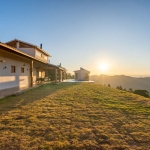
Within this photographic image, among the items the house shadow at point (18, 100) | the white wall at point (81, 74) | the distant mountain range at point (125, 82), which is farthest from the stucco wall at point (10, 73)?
the distant mountain range at point (125, 82)

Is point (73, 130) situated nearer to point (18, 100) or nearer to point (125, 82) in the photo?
point (18, 100)

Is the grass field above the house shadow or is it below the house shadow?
below

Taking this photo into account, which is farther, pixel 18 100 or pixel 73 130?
pixel 18 100

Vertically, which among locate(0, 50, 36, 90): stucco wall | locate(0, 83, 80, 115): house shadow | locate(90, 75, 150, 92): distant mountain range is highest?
locate(0, 50, 36, 90): stucco wall

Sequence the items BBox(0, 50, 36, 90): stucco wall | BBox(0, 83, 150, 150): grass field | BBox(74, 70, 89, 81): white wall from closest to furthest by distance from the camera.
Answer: BBox(0, 83, 150, 150): grass field
BBox(0, 50, 36, 90): stucco wall
BBox(74, 70, 89, 81): white wall

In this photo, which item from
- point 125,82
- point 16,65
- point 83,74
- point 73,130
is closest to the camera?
point 73,130

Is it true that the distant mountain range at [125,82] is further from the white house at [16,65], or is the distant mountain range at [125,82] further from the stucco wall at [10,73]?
the stucco wall at [10,73]

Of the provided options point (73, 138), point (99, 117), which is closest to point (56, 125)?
point (73, 138)

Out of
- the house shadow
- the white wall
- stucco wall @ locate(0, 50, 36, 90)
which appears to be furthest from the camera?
the white wall

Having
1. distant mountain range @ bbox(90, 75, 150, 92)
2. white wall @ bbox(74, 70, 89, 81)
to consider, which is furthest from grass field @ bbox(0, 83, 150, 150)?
distant mountain range @ bbox(90, 75, 150, 92)

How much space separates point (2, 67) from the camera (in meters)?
10.6

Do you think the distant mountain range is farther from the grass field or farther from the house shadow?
the grass field

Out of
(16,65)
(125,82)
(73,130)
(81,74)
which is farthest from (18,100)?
(125,82)

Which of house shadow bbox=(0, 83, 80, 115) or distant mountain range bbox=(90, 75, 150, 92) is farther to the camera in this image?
distant mountain range bbox=(90, 75, 150, 92)
